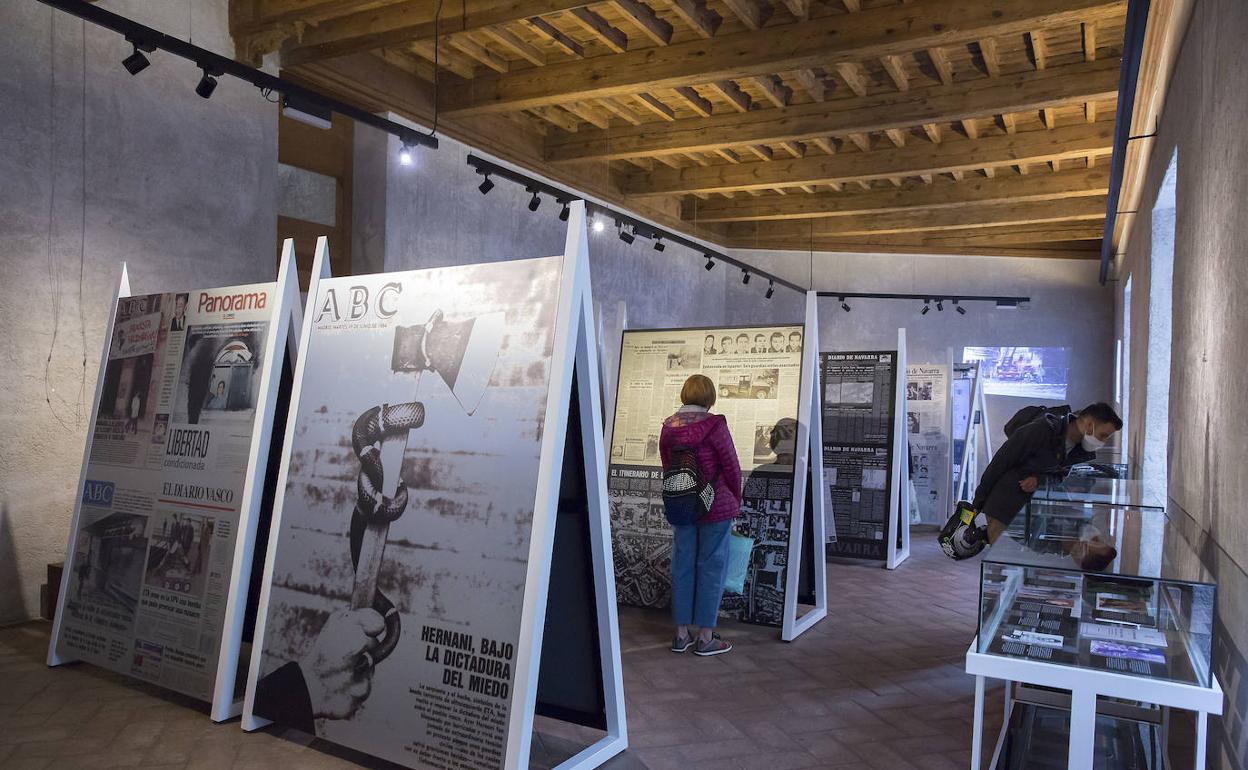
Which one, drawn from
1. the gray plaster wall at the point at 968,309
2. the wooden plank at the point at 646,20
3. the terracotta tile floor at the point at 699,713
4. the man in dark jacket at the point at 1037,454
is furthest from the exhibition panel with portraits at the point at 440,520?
the gray plaster wall at the point at 968,309

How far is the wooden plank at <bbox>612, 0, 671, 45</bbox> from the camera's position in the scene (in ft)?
18.7

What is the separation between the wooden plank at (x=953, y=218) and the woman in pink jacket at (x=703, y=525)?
7.07 meters

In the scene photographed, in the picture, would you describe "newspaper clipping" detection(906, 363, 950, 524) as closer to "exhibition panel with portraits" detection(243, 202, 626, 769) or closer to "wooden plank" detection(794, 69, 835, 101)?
"wooden plank" detection(794, 69, 835, 101)

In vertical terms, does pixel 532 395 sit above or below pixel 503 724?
above

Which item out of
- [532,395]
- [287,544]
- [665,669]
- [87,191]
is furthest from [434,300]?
[87,191]

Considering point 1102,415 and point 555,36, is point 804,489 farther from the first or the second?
point 555,36

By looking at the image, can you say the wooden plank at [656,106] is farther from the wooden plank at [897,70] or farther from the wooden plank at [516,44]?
the wooden plank at [897,70]

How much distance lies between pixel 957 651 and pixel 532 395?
3136 millimetres

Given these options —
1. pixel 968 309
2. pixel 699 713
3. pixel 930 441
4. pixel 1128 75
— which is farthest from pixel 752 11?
pixel 968 309

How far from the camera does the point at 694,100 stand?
7586mm

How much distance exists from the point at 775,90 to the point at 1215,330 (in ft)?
16.1

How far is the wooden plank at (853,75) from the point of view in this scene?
648 centimetres

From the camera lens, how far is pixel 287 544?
133 inches

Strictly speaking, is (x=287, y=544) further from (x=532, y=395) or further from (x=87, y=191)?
(x=87, y=191)
